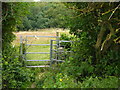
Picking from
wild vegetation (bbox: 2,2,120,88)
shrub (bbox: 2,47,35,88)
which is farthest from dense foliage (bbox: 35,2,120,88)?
shrub (bbox: 2,47,35,88)

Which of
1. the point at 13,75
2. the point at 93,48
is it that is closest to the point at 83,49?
the point at 93,48

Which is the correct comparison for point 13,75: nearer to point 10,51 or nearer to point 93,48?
point 10,51

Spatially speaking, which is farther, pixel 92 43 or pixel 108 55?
pixel 92 43

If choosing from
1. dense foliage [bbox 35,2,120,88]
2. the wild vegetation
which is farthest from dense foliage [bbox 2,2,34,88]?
dense foliage [bbox 35,2,120,88]

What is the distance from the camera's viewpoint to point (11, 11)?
3602mm

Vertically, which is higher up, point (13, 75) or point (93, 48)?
point (93, 48)

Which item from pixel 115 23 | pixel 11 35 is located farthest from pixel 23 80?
pixel 115 23

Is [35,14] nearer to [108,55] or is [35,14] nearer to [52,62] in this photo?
[52,62]

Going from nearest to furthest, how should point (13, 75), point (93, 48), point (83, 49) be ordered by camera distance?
point (13, 75) < point (93, 48) < point (83, 49)

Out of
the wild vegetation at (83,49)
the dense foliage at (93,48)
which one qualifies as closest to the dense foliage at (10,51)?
the wild vegetation at (83,49)

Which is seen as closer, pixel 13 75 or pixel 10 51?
pixel 13 75

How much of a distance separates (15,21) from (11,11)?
1.27 ft

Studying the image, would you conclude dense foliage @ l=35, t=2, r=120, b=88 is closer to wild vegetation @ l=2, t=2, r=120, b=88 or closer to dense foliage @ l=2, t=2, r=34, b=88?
wild vegetation @ l=2, t=2, r=120, b=88

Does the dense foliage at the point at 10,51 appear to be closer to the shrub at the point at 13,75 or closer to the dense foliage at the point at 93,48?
the shrub at the point at 13,75
